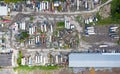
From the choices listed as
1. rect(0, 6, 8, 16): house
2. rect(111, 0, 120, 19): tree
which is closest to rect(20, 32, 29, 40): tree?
rect(0, 6, 8, 16): house

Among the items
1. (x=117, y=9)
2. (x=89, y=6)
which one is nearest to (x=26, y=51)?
(x=89, y=6)

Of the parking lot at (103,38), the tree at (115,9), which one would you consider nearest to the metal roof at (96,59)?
the parking lot at (103,38)

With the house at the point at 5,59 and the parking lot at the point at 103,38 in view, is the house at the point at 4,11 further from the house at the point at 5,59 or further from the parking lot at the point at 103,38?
the parking lot at the point at 103,38

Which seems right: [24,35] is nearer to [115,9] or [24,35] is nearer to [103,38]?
[103,38]

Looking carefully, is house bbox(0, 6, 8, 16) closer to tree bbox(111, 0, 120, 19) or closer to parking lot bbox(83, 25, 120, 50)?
parking lot bbox(83, 25, 120, 50)

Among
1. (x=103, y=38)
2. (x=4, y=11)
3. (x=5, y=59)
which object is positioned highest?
(x=4, y=11)

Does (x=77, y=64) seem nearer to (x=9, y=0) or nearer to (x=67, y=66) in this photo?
(x=67, y=66)

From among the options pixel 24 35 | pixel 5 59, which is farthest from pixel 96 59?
pixel 5 59

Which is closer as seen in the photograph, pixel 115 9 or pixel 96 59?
pixel 96 59
